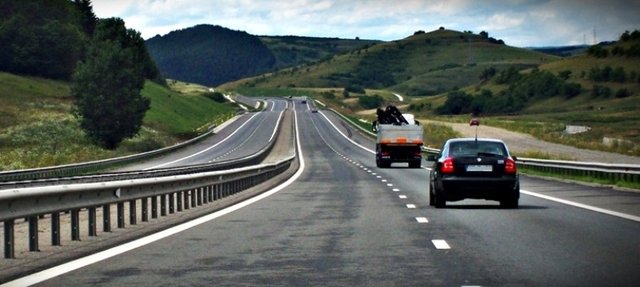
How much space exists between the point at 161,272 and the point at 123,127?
3600 inches

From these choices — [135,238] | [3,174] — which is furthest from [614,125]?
[135,238]

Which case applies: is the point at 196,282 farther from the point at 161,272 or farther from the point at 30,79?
the point at 30,79

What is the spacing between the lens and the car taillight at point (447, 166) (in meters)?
24.8

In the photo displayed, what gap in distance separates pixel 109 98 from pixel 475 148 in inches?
3203

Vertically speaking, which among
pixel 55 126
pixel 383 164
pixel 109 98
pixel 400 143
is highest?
pixel 109 98

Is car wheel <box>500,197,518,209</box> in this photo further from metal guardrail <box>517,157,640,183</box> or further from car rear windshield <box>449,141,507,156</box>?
metal guardrail <box>517,157,640,183</box>

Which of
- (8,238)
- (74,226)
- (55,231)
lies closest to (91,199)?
(74,226)

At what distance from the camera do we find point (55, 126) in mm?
106312

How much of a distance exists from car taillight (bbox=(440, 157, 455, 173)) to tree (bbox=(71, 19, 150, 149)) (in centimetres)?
7960

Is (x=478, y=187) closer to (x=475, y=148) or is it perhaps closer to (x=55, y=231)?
(x=475, y=148)

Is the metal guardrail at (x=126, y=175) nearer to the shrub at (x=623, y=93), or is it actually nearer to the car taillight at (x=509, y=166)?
the car taillight at (x=509, y=166)

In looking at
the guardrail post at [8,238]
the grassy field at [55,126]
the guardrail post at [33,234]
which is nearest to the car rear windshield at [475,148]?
the guardrail post at [33,234]

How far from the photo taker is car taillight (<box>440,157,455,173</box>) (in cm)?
2475

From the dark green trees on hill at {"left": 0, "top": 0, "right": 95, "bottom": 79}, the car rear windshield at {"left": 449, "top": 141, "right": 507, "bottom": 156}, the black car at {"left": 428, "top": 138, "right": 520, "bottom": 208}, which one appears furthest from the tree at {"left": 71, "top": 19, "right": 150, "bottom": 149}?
the black car at {"left": 428, "top": 138, "right": 520, "bottom": 208}
